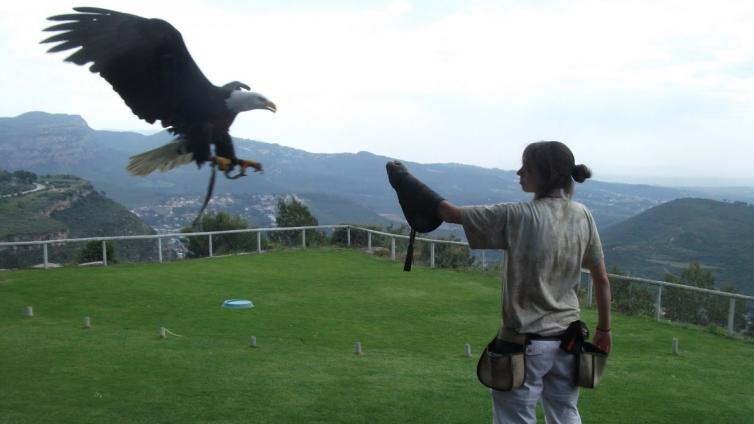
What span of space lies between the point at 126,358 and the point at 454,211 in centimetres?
433

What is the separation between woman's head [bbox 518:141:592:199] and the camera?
241cm

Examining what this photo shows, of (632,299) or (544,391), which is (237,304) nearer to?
(632,299)

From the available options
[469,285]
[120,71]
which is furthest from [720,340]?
[120,71]

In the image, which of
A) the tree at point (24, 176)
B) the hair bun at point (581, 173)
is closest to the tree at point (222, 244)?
the tree at point (24, 176)

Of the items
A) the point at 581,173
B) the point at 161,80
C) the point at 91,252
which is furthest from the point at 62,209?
the point at 91,252

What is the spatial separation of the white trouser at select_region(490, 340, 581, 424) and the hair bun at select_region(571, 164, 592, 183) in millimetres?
672

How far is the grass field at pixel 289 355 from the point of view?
437 centimetres

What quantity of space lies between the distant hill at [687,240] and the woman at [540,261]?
43.8ft

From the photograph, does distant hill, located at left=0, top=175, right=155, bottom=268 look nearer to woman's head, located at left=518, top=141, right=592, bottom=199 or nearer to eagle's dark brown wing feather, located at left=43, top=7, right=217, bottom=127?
eagle's dark brown wing feather, located at left=43, top=7, right=217, bottom=127

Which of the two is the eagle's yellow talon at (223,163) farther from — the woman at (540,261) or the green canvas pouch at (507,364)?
the green canvas pouch at (507,364)

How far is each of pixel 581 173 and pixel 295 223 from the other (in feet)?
47.1

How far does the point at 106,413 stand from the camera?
13.4ft

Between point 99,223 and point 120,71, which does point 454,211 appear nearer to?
point 120,71

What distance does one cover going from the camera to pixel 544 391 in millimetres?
2510
